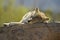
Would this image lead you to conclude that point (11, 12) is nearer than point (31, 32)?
No

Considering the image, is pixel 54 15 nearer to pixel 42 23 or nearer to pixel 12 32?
pixel 42 23

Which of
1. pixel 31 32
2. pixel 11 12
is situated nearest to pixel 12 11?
pixel 11 12

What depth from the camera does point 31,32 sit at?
117 cm

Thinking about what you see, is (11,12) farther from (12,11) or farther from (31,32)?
(31,32)

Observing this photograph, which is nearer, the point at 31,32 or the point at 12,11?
the point at 31,32

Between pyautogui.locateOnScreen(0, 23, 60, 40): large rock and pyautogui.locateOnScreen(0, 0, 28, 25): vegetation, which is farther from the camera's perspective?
pyautogui.locateOnScreen(0, 0, 28, 25): vegetation

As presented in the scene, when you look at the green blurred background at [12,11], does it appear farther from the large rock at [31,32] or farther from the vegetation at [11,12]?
the large rock at [31,32]

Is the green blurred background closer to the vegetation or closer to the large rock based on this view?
the vegetation

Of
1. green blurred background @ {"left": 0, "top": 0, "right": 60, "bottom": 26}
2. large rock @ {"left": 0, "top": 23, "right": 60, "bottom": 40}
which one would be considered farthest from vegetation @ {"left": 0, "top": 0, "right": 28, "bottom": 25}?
large rock @ {"left": 0, "top": 23, "right": 60, "bottom": 40}

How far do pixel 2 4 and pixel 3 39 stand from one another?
549mm

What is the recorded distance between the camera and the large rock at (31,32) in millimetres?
1139

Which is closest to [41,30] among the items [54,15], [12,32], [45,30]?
[45,30]

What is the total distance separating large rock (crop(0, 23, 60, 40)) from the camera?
1.14 m

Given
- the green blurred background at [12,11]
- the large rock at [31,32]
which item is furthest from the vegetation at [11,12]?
the large rock at [31,32]
